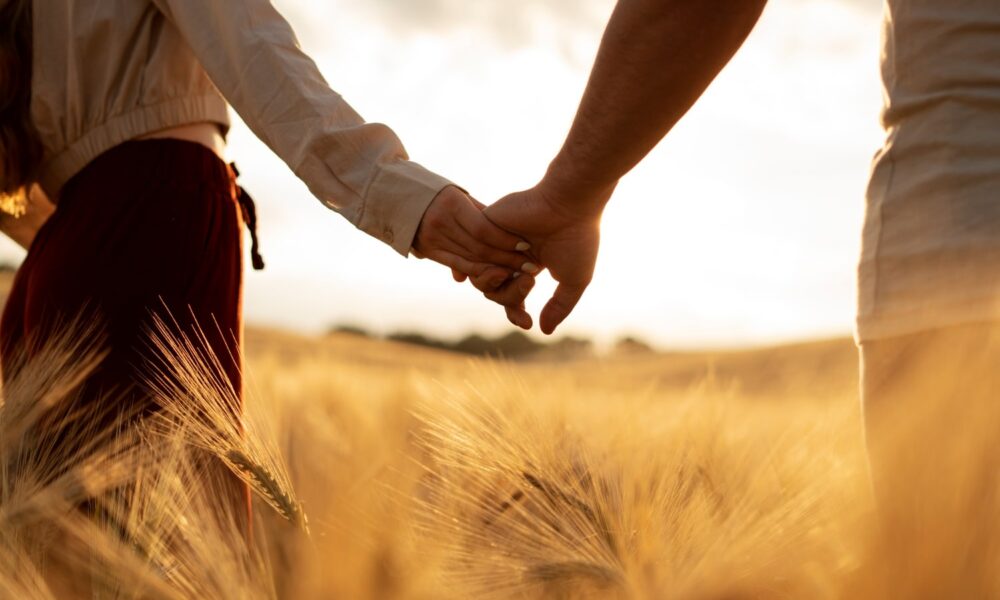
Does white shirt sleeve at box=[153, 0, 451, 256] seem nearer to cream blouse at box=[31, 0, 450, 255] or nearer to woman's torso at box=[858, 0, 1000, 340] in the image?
cream blouse at box=[31, 0, 450, 255]

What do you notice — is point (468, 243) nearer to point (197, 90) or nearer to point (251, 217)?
point (251, 217)

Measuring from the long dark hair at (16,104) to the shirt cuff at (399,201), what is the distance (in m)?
0.58

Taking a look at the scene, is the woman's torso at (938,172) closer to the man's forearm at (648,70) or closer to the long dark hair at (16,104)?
the man's forearm at (648,70)

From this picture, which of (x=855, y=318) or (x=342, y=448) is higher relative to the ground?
(x=855, y=318)

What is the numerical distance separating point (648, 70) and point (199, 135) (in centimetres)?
82

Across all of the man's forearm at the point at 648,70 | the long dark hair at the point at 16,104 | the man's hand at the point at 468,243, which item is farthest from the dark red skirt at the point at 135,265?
the man's forearm at the point at 648,70

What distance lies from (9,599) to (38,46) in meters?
0.94

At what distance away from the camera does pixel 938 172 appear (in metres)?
0.94

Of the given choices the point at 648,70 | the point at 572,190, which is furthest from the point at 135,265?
the point at 648,70

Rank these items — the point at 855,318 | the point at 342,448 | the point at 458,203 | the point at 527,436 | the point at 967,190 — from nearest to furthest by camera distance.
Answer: the point at 967,190 → the point at 855,318 → the point at 527,436 → the point at 458,203 → the point at 342,448

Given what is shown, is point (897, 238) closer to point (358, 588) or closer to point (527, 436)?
point (527, 436)

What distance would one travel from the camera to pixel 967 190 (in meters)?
0.93

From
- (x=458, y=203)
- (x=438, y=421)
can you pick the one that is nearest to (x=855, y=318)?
(x=438, y=421)

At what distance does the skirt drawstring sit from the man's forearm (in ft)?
2.22
